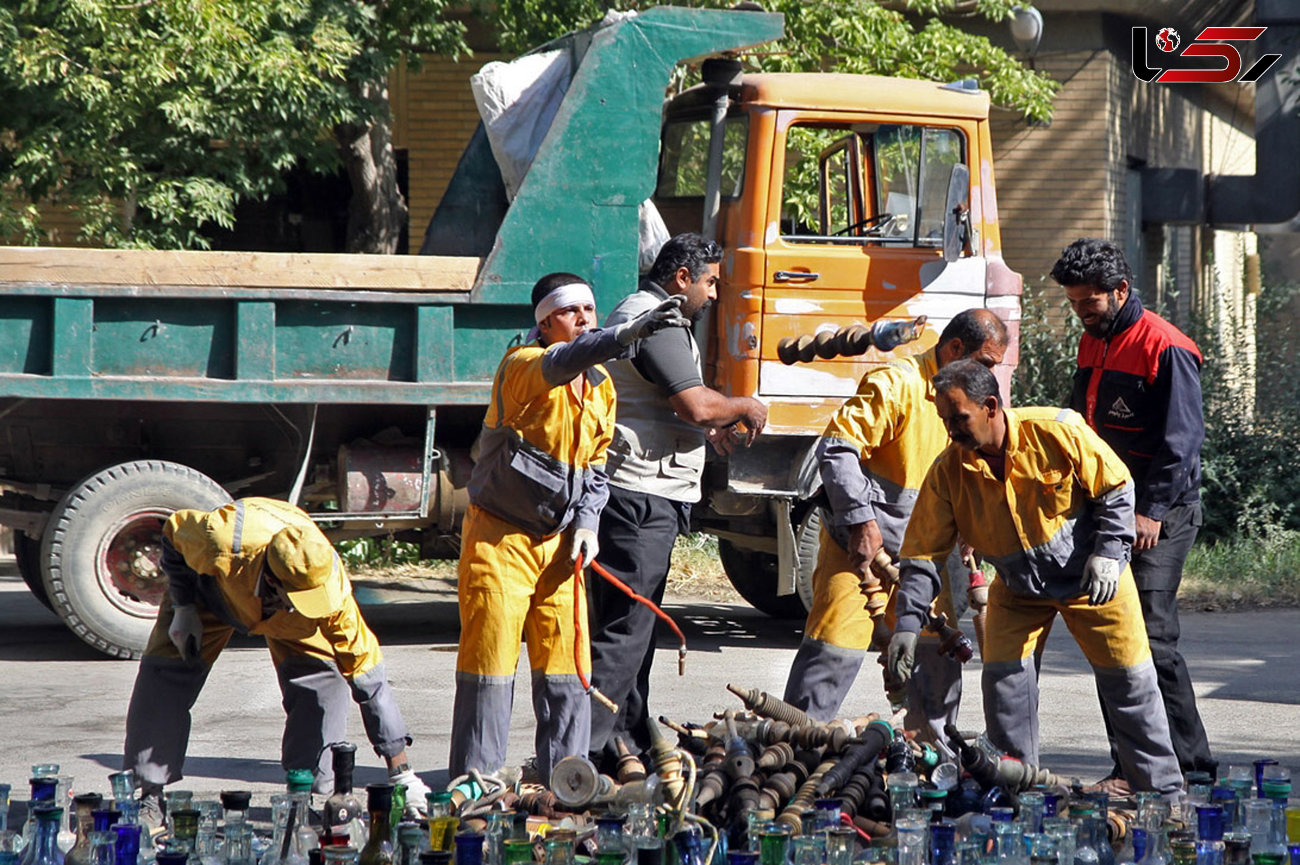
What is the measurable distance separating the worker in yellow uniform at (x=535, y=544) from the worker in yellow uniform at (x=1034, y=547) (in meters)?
1.03

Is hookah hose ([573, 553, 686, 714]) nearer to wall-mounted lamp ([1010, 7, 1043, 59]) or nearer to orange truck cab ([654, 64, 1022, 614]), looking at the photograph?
orange truck cab ([654, 64, 1022, 614])

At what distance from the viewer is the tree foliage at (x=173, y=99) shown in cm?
915

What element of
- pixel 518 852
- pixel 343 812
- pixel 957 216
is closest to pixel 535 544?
pixel 343 812

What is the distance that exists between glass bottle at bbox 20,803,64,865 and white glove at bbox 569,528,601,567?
71.9 inches

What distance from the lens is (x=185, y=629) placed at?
468 centimetres

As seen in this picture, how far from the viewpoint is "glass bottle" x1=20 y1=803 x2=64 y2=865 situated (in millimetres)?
3473

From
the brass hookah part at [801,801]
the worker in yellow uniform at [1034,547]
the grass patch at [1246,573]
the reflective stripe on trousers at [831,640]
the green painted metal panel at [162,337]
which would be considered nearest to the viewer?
the brass hookah part at [801,801]

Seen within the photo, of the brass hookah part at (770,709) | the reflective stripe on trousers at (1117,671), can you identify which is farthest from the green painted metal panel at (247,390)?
the reflective stripe on trousers at (1117,671)

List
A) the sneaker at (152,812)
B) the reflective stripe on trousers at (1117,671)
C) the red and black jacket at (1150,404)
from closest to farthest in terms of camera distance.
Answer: the sneaker at (152,812), the reflective stripe on trousers at (1117,671), the red and black jacket at (1150,404)

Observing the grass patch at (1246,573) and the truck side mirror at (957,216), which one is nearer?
the truck side mirror at (957,216)

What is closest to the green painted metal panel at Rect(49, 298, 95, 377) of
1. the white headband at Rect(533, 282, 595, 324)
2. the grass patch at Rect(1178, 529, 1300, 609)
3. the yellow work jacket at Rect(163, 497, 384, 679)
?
the yellow work jacket at Rect(163, 497, 384, 679)

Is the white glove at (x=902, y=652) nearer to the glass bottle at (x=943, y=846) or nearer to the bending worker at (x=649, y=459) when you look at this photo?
the bending worker at (x=649, y=459)

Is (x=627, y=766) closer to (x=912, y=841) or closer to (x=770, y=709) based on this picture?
(x=770, y=709)

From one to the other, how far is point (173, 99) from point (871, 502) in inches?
228
